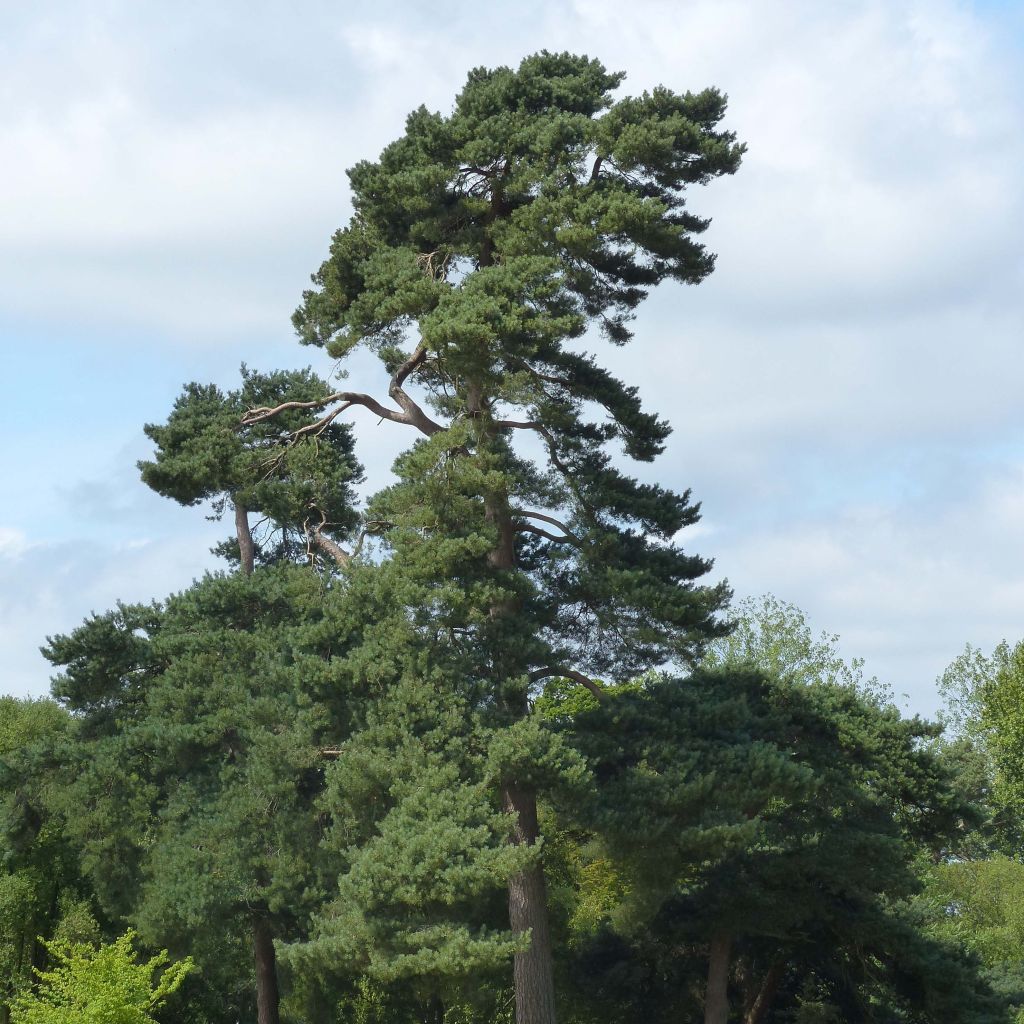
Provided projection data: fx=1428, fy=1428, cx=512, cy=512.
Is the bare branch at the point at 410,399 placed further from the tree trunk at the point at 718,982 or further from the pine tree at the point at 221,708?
the tree trunk at the point at 718,982

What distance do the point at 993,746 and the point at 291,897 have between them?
25.2 metres

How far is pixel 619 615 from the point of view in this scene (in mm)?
22359

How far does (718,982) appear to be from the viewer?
2655 centimetres

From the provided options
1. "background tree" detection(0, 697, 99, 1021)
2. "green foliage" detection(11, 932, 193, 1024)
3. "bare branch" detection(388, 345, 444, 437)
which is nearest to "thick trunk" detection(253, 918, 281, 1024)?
"background tree" detection(0, 697, 99, 1021)

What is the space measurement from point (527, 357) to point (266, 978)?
14332mm

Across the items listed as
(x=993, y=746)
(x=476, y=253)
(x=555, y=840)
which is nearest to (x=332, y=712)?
(x=476, y=253)

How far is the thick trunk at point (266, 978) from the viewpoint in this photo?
2823 centimetres

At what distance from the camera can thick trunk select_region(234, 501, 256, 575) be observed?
29.6m

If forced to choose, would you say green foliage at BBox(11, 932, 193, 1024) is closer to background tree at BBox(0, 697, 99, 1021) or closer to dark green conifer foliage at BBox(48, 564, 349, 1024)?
dark green conifer foliage at BBox(48, 564, 349, 1024)

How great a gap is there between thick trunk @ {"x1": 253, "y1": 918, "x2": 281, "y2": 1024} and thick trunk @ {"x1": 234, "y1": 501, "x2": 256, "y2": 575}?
738cm

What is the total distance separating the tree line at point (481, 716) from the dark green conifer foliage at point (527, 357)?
6 centimetres

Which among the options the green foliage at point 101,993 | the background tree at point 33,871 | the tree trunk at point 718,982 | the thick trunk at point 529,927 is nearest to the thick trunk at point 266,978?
the background tree at point 33,871

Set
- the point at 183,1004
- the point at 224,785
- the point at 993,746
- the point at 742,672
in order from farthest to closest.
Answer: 1. the point at 993,746
2. the point at 183,1004
3. the point at 224,785
4. the point at 742,672

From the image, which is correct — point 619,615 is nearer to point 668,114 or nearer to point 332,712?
point 332,712
